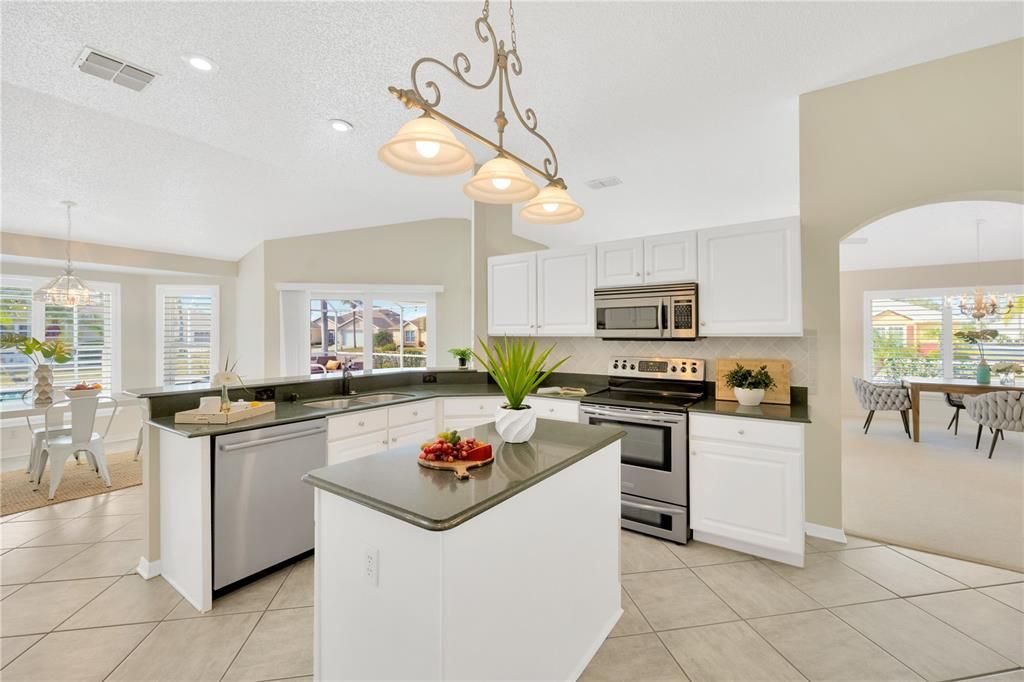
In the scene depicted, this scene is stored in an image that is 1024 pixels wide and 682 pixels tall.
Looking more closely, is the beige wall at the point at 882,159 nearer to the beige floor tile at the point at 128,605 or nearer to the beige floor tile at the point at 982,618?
the beige floor tile at the point at 982,618

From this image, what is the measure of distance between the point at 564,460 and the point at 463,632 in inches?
26.4

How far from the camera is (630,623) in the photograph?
2180 millimetres

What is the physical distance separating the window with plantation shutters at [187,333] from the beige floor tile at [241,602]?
15.9 ft

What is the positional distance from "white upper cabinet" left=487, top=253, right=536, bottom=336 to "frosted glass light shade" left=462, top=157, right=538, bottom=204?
7.07 ft

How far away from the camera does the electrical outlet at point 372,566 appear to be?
1.39 metres

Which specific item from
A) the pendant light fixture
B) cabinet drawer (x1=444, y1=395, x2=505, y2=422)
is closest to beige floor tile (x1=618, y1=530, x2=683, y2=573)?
cabinet drawer (x1=444, y1=395, x2=505, y2=422)

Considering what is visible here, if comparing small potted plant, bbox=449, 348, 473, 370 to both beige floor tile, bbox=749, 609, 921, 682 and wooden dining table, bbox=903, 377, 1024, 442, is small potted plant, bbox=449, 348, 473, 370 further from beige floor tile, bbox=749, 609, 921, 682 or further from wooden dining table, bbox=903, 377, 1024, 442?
wooden dining table, bbox=903, 377, 1024, 442

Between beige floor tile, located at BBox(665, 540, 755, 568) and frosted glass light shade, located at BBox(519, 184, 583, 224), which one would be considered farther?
beige floor tile, located at BBox(665, 540, 755, 568)

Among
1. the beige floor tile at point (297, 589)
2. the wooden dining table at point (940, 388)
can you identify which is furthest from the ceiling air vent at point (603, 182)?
the wooden dining table at point (940, 388)

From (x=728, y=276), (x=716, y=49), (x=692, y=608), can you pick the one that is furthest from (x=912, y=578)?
(x=716, y=49)

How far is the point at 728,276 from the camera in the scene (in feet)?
10.3

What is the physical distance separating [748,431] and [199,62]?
3.87 meters

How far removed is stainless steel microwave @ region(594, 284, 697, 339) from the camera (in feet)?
10.8

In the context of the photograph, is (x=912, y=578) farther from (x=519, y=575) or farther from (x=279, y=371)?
(x=279, y=371)
